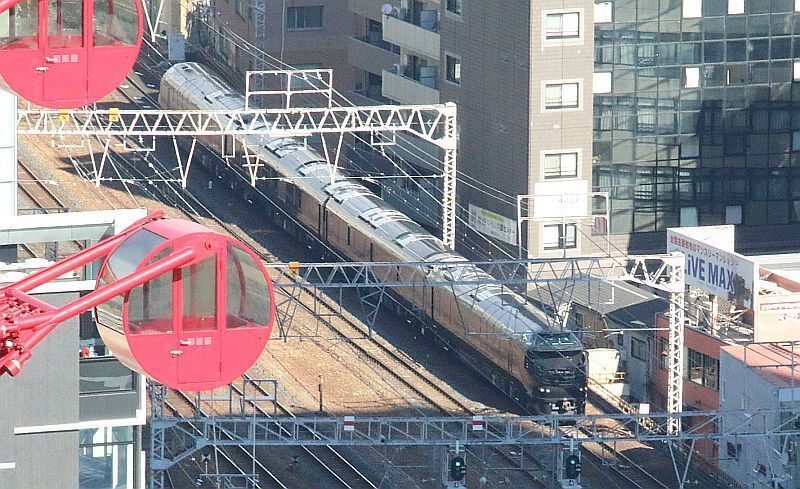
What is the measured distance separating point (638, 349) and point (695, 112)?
9.74 metres

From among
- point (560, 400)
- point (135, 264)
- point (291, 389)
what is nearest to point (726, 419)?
point (560, 400)

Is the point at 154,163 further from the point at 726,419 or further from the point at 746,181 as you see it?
the point at 726,419

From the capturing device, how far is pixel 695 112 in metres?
52.0

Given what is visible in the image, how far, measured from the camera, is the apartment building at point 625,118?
166ft

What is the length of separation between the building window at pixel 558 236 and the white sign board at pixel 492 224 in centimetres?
88

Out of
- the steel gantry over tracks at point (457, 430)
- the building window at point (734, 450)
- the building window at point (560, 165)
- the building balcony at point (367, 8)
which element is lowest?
the building window at point (734, 450)

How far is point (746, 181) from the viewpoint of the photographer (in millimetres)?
53125

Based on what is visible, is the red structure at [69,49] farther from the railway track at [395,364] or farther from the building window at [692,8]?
the building window at [692,8]

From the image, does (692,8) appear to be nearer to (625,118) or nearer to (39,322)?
(625,118)

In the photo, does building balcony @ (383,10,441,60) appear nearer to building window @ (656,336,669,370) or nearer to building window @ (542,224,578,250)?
building window @ (542,224,578,250)

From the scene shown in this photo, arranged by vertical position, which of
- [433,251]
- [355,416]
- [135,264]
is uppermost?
[135,264]

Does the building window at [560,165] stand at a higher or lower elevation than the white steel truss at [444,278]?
higher

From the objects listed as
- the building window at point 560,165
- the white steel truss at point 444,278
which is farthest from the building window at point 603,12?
the white steel truss at point 444,278

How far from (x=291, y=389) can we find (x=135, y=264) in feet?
120
